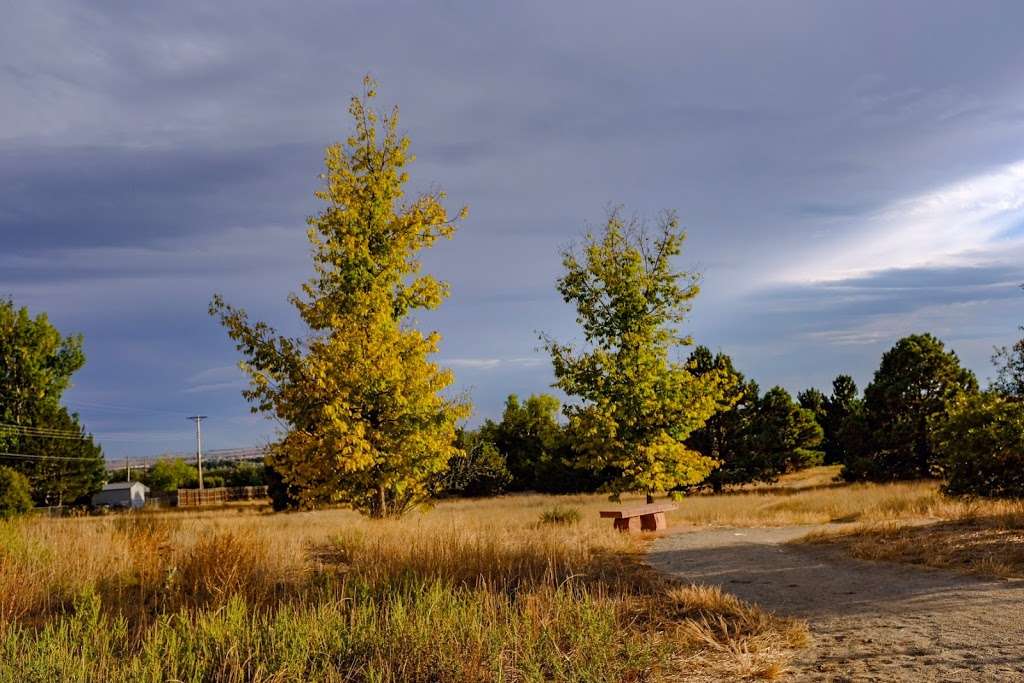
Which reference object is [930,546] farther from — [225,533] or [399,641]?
[225,533]

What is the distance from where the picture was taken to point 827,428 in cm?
5053

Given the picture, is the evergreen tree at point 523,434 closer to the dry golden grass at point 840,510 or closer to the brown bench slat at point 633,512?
the dry golden grass at point 840,510

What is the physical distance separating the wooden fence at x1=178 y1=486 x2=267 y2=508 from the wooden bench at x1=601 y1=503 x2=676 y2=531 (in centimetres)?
4458

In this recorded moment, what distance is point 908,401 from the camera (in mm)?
33219

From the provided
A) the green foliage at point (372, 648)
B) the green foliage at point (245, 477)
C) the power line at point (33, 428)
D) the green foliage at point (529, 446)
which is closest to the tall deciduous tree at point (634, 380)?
the green foliage at point (372, 648)

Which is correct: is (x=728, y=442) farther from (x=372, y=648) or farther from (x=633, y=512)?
(x=372, y=648)

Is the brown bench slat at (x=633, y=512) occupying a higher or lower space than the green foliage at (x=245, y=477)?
higher

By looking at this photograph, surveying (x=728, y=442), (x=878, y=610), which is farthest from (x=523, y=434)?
(x=878, y=610)

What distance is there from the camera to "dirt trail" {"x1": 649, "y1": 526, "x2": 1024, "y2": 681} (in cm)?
501

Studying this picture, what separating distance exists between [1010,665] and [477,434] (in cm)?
4284

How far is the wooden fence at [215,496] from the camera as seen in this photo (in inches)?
2167

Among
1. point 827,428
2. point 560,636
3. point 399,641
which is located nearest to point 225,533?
point 399,641

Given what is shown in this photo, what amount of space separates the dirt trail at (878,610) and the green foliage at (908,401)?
2464 centimetres

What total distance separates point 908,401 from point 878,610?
98.7 feet
